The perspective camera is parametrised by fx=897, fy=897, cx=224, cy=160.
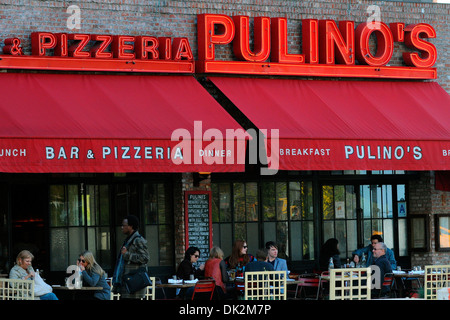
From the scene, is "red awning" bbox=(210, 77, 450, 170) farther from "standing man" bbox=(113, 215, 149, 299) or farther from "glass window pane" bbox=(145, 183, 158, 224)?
"standing man" bbox=(113, 215, 149, 299)

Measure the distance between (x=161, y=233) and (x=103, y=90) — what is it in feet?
9.95

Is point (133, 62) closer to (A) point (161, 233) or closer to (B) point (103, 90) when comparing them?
(B) point (103, 90)

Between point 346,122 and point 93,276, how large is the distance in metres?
5.73

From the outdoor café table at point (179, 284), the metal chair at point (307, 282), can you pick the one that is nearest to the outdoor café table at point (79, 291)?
the outdoor café table at point (179, 284)

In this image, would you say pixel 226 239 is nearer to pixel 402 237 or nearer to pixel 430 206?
pixel 402 237

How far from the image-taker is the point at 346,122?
16453 millimetres

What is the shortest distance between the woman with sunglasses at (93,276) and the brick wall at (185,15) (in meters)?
4.32

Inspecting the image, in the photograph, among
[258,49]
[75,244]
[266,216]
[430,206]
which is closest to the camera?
[75,244]

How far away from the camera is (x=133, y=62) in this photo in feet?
52.9

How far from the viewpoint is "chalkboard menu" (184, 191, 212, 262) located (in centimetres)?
1662

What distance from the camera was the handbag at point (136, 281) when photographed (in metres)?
11.4

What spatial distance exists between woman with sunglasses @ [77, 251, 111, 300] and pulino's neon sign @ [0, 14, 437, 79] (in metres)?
3.89

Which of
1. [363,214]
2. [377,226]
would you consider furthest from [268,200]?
[377,226]
